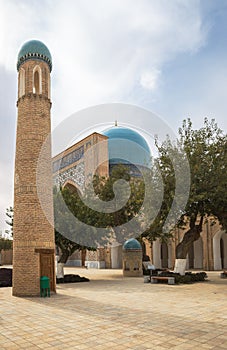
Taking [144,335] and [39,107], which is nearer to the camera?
[144,335]

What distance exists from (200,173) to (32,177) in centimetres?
761

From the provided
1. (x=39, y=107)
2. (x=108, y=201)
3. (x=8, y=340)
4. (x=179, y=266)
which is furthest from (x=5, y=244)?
(x=8, y=340)

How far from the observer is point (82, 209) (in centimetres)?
2006

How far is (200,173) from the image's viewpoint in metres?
16.6

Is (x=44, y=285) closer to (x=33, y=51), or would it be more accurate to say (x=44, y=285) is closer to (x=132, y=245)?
(x=33, y=51)

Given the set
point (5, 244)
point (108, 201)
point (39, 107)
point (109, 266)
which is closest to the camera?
point (39, 107)

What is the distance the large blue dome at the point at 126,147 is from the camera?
111 ft

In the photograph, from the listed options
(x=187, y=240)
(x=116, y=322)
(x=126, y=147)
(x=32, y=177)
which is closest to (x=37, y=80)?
(x=32, y=177)

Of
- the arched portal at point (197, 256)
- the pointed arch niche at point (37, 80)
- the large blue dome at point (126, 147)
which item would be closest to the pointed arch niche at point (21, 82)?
the pointed arch niche at point (37, 80)

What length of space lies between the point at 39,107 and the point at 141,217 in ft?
33.1

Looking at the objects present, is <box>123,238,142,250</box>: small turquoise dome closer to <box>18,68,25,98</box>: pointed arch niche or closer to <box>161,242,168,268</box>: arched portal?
<box>161,242,168,268</box>: arched portal

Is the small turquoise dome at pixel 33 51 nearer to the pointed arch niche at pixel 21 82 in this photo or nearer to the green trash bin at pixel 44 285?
the pointed arch niche at pixel 21 82

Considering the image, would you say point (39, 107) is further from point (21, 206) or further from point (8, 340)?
point (8, 340)

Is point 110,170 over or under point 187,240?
over
